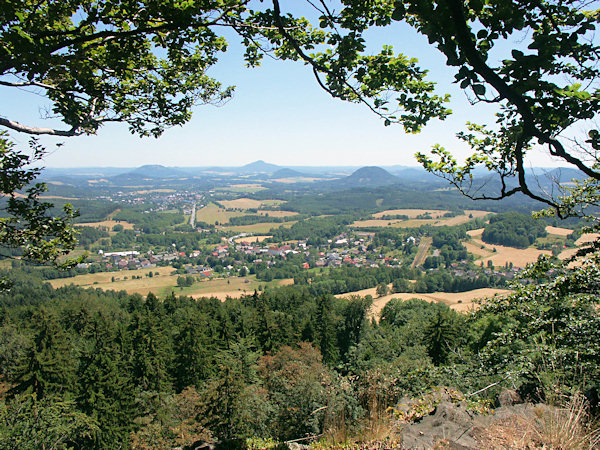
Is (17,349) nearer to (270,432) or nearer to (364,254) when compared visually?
(270,432)

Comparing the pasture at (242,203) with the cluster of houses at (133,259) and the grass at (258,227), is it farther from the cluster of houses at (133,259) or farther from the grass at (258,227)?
the cluster of houses at (133,259)

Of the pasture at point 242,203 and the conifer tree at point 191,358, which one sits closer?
the conifer tree at point 191,358

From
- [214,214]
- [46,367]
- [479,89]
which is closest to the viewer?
[479,89]

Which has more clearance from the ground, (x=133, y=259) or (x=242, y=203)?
(x=242, y=203)

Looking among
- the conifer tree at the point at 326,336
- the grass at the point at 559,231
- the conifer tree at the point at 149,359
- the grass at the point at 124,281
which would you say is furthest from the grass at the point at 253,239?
the conifer tree at the point at 149,359

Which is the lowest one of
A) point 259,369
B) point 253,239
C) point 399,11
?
point 253,239

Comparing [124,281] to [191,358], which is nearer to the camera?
[191,358]

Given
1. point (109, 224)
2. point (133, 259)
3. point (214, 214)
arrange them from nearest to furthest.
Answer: point (133, 259)
point (109, 224)
point (214, 214)

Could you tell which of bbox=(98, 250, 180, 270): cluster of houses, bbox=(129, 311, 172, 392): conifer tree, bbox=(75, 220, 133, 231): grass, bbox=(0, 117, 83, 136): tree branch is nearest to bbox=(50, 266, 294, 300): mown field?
bbox=(98, 250, 180, 270): cluster of houses

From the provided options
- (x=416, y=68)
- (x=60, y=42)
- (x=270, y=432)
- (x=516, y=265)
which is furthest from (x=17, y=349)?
(x=516, y=265)

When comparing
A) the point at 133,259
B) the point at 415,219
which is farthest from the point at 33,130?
the point at 415,219

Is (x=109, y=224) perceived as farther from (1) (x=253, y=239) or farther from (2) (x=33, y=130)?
(2) (x=33, y=130)

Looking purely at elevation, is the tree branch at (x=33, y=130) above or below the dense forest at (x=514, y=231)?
above

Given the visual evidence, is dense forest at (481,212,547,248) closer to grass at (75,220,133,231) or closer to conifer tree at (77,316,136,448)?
conifer tree at (77,316,136,448)
